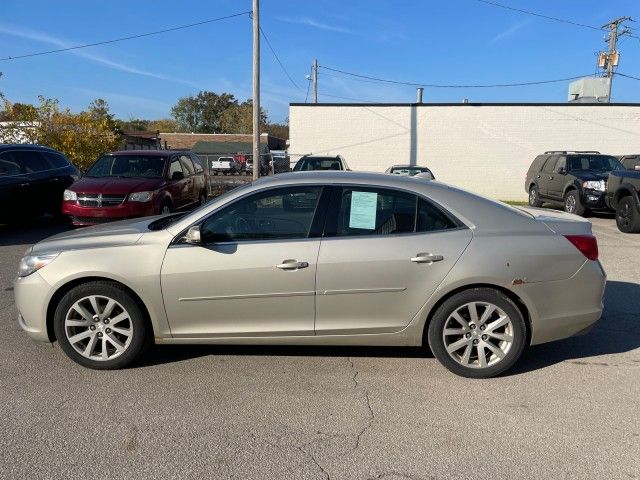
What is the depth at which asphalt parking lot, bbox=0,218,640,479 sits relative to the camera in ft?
9.74

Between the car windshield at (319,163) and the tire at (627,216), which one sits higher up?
the car windshield at (319,163)

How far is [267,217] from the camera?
4156 mm

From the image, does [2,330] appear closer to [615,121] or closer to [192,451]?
[192,451]

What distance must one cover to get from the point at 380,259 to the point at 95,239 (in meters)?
2.28

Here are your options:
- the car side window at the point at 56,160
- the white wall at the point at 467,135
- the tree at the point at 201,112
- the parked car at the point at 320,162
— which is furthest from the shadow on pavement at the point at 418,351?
the tree at the point at 201,112

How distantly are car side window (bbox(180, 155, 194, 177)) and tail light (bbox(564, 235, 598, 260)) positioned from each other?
28.7 ft

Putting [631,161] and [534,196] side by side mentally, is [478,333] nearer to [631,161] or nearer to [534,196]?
[534,196]

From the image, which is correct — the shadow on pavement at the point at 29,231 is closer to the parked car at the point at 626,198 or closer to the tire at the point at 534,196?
the parked car at the point at 626,198

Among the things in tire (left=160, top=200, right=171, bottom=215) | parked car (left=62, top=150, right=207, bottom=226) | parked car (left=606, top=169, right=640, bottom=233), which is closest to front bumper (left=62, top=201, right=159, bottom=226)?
parked car (left=62, top=150, right=207, bottom=226)

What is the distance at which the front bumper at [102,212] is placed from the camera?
9133 millimetres

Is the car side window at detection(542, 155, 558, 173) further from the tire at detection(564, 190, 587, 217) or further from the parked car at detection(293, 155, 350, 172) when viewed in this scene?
the parked car at detection(293, 155, 350, 172)

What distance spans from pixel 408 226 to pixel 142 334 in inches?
88.2

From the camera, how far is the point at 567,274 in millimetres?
4066

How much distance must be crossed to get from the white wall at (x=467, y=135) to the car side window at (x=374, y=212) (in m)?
17.1
